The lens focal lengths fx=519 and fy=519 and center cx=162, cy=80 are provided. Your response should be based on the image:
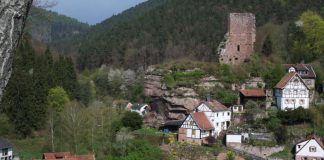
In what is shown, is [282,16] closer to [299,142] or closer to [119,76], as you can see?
[119,76]

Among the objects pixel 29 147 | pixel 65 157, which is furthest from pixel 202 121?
pixel 29 147

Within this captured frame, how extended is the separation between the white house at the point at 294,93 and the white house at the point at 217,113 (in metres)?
3.75

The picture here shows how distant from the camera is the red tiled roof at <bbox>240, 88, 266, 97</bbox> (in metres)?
36.6

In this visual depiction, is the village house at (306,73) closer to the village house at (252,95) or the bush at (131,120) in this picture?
the village house at (252,95)

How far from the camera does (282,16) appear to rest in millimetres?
58125

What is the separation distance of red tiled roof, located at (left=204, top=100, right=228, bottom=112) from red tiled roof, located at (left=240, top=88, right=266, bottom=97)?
74.2 inches

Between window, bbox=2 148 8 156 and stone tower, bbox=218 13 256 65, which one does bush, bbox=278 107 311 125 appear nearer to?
stone tower, bbox=218 13 256 65

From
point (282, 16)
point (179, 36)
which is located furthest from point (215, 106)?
point (179, 36)

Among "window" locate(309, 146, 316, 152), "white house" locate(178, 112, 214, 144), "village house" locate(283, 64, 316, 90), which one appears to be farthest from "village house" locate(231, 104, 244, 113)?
"window" locate(309, 146, 316, 152)

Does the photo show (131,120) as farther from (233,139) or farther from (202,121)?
(233,139)

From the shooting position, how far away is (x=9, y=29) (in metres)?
2.23

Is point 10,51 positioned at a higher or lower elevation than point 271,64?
lower

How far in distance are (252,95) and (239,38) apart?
5.58m

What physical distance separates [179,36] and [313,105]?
34.0 metres
